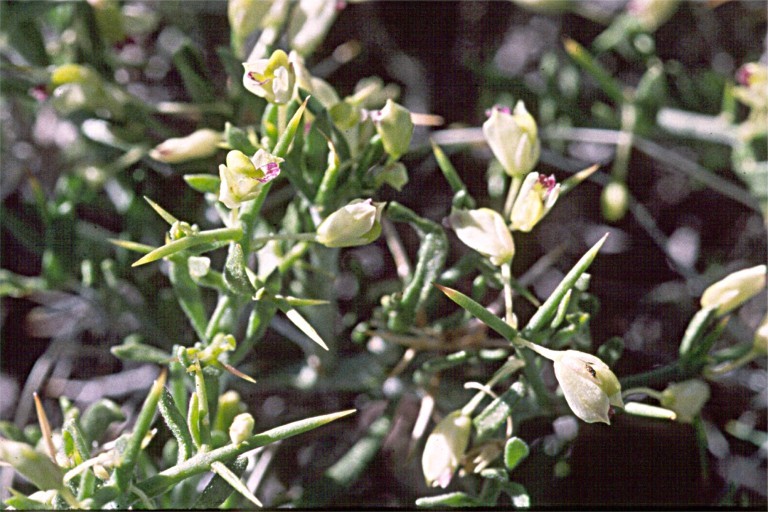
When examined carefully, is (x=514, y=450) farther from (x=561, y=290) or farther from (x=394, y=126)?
(x=394, y=126)

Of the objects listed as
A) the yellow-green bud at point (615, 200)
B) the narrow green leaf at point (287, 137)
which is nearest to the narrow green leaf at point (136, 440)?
the narrow green leaf at point (287, 137)

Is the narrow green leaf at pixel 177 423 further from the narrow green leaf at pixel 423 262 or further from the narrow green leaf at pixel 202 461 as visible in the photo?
the narrow green leaf at pixel 423 262

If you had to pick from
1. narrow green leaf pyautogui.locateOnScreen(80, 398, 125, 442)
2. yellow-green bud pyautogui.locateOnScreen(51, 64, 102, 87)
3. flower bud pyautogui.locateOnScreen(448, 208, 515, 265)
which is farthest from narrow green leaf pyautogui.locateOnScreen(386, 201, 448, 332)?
yellow-green bud pyautogui.locateOnScreen(51, 64, 102, 87)

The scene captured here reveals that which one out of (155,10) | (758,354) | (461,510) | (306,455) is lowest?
(306,455)

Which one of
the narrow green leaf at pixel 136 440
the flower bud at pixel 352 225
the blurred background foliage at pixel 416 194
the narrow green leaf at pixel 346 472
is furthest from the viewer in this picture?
the blurred background foliage at pixel 416 194

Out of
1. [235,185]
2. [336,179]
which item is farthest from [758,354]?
[235,185]

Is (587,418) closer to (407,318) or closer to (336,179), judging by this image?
(407,318)

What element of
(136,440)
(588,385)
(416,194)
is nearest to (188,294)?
(136,440)
